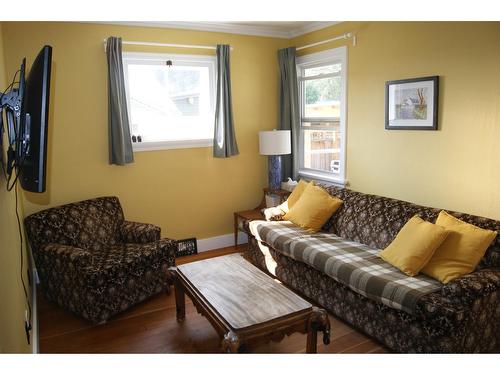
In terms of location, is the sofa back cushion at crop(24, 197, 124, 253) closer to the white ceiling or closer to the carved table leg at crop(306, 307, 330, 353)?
the white ceiling

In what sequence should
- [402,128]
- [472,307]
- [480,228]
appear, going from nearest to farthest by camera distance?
[472,307]
[480,228]
[402,128]

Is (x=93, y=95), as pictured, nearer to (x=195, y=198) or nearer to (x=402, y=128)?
(x=195, y=198)

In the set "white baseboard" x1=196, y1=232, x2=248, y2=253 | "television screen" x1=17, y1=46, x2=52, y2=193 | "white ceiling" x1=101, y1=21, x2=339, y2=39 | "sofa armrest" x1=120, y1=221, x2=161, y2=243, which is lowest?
"white baseboard" x1=196, y1=232, x2=248, y2=253

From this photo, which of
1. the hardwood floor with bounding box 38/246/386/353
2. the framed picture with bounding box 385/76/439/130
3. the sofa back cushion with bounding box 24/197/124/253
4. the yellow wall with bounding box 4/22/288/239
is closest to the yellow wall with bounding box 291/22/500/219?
the framed picture with bounding box 385/76/439/130

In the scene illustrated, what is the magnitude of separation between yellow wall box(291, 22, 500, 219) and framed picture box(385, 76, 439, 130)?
53 millimetres

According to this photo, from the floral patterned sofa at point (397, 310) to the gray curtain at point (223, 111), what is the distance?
1342 millimetres

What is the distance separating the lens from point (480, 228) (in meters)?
2.66

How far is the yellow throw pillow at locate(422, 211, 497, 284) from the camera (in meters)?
2.56

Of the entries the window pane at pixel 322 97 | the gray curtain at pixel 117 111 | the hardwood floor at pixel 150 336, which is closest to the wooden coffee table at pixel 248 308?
the hardwood floor at pixel 150 336
